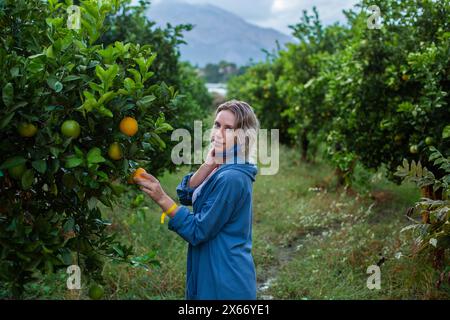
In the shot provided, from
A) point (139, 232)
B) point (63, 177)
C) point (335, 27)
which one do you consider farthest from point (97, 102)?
point (335, 27)

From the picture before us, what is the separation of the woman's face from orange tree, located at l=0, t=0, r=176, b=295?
315 millimetres

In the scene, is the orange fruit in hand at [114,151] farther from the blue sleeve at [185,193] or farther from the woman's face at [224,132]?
the blue sleeve at [185,193]

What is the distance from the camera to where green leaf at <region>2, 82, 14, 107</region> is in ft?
4.92

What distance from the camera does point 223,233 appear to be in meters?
2.09

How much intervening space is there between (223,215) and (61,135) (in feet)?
2.37

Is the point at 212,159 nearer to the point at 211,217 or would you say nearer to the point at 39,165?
the point at 211,217

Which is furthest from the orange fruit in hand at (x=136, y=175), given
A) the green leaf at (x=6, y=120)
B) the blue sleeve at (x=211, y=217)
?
the green leaf at (x=6, y=120)

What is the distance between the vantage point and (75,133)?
159 cm

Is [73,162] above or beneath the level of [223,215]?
above

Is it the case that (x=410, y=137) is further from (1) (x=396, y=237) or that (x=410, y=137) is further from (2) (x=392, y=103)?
(1) (x=396, y=237)

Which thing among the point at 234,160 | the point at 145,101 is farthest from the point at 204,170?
the point at 145,101

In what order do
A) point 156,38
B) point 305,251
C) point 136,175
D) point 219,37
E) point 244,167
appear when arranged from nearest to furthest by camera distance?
point 136,175, point 244,167, point 156,38, point 305,251, point 219,37

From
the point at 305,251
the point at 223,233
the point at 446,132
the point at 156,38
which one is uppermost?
the point at 156,38

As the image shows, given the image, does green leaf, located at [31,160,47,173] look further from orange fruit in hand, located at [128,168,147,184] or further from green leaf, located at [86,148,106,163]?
orange fruit in hand, located at [128,168,147,184]
